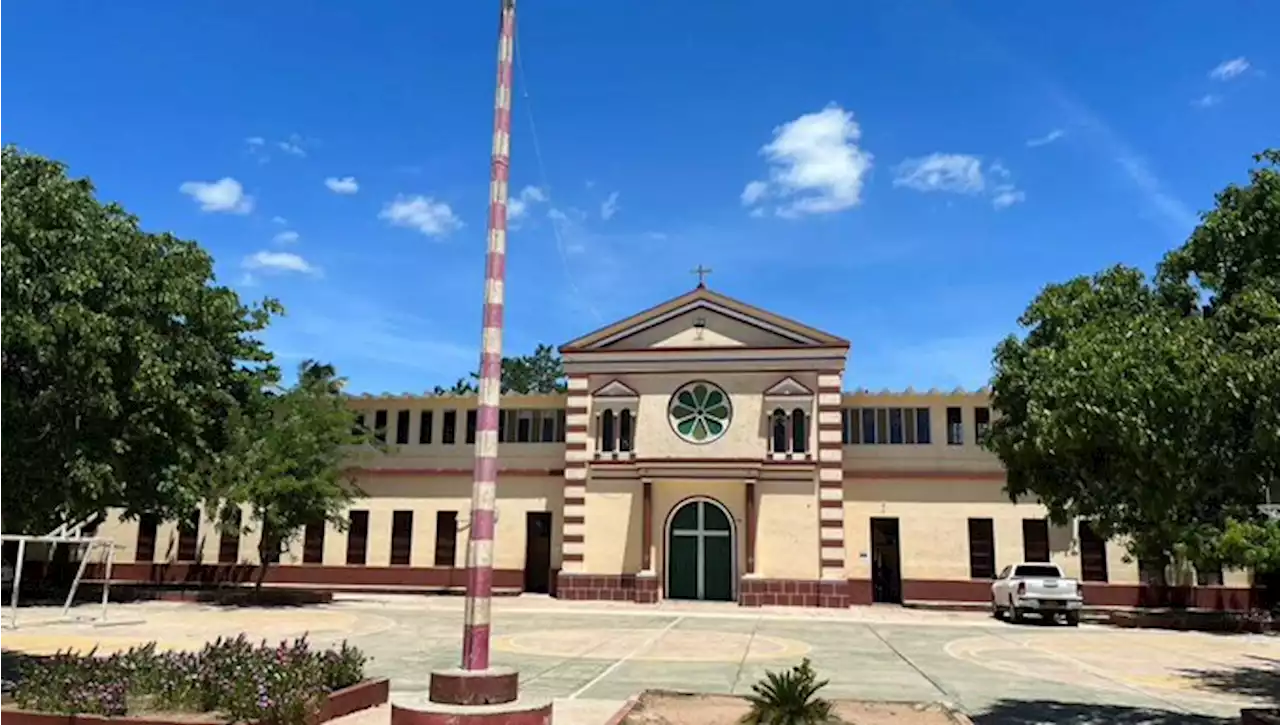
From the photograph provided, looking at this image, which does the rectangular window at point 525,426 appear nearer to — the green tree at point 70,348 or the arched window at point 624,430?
the arched window at point 624,430

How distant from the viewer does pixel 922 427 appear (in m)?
33.1

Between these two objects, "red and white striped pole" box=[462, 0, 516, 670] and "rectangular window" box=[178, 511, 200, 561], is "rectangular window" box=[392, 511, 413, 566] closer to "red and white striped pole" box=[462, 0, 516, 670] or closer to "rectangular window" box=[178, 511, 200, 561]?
"rectangular window" box=[178, 511, 200, 561]

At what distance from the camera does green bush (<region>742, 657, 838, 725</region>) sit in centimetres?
956

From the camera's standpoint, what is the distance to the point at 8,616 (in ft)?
76.2

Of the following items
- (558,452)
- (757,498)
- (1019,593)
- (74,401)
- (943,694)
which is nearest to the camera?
(74,401)

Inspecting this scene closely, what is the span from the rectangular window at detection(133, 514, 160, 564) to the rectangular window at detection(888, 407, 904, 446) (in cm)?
2681

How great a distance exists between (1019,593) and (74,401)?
2328 centimetres

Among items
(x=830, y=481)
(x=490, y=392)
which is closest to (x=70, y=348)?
(x=490, y=392)

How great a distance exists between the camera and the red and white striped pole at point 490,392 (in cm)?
965

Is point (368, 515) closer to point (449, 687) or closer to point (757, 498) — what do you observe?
point (757, 498)

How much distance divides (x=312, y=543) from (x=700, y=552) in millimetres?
14397

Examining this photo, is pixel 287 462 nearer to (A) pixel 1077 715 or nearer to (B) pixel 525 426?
(B) pixel 525 426

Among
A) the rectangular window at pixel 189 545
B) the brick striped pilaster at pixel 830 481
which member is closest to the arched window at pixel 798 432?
the brick striped pilaster at pixel 830 481

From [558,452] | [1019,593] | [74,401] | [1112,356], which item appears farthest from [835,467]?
[74,401]
